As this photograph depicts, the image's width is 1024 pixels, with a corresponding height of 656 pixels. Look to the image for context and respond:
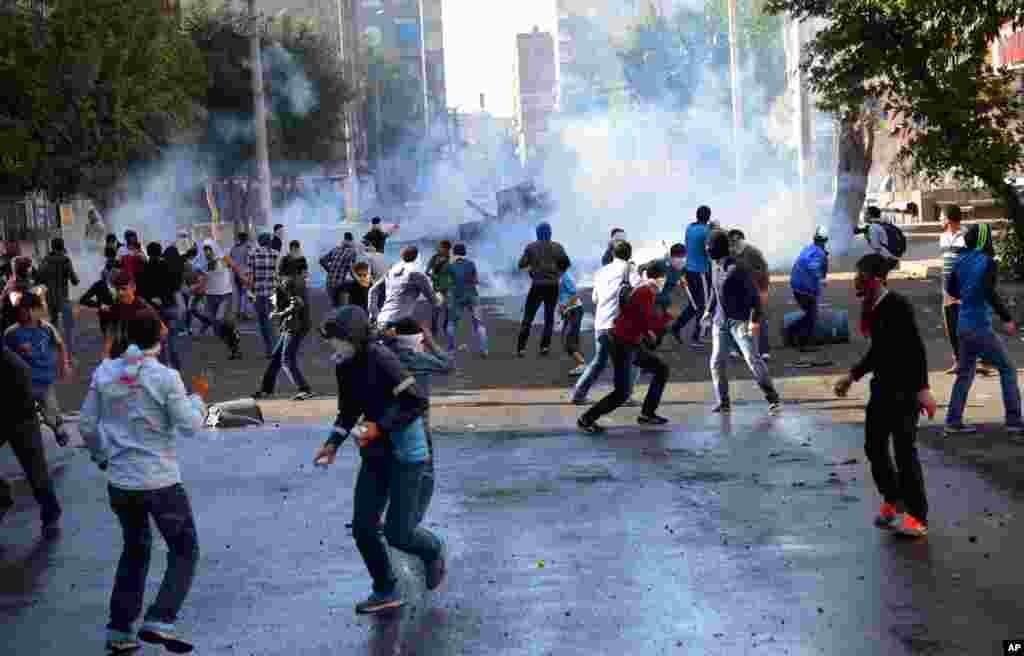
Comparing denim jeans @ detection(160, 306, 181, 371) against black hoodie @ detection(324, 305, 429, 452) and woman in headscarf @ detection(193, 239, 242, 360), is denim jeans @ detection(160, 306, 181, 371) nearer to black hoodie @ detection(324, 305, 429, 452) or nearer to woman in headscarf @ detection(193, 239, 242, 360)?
woman in headscarf @ detection(193, 239, 242, 360)

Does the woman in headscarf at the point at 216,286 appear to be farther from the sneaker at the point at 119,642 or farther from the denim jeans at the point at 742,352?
the sneaker at the point at 119,642

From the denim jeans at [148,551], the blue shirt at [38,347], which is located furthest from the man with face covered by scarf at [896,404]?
the blue shirt at [38,347]

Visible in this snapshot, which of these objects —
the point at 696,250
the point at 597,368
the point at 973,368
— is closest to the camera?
the point at 973,368

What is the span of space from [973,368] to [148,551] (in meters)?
7.62

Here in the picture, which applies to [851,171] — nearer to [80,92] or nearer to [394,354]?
[80,92]

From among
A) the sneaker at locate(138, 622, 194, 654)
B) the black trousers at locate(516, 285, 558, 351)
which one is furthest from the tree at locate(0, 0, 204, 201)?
the sneaker at locate(138, 622, 194, 654)

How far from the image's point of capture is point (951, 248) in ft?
48.8

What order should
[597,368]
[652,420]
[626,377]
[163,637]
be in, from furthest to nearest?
1. [597,368]
2. [652,420]
3. [626,377]
4. [163,637]

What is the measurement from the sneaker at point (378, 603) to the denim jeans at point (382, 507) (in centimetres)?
3

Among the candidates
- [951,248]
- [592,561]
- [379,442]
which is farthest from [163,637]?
[951,248]

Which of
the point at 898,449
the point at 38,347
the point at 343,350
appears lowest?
the point at 898,449

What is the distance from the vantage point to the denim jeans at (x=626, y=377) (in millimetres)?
14242

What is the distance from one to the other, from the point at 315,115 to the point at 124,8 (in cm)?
2510

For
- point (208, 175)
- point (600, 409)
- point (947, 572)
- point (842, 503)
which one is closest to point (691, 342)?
point (600, 409)
